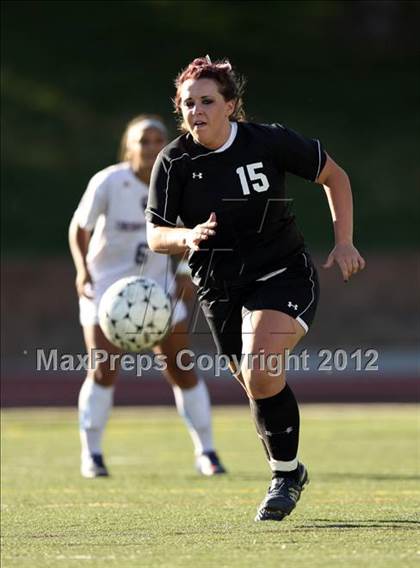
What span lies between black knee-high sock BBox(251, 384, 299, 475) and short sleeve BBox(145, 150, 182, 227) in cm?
93

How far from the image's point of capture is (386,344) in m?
27.5

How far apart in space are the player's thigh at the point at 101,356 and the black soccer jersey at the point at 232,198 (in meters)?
2.96

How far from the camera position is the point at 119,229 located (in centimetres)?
951

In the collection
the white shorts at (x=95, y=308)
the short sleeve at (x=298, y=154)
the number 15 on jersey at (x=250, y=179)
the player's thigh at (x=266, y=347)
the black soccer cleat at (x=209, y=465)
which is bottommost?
the black soccer cleat at (x=209, y=465)

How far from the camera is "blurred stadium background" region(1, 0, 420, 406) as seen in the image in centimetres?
2780

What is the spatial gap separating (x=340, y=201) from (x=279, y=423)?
109 cm

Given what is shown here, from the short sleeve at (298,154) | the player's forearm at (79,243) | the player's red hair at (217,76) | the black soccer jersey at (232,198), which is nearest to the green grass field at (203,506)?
the black soccer jersey at (232,198)

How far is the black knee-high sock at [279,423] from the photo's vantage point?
6.36 metres

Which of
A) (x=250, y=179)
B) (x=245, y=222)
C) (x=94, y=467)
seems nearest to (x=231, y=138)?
(x=250, y=179)

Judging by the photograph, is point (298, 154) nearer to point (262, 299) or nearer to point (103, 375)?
point (262, 299)

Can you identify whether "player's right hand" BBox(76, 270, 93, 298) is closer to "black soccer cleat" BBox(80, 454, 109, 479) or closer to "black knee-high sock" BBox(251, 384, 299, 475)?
"black soccer cleat" BBox(80, 454, 109, 479)

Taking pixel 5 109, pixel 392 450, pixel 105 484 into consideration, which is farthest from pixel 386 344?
pixel 105 484

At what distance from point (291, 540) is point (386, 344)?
22.2 metres

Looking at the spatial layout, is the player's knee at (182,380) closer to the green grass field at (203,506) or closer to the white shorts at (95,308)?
the white shorts at (95,308)
